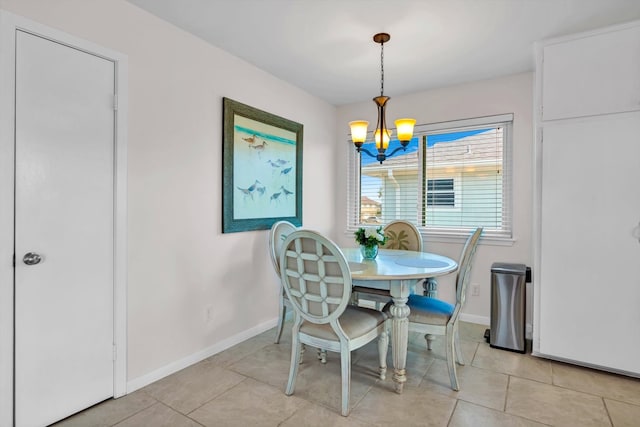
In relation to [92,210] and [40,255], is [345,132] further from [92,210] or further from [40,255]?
[40,255]

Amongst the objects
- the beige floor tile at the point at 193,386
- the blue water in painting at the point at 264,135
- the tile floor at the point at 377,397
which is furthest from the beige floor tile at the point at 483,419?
the blue water in painting at the point at 264,135

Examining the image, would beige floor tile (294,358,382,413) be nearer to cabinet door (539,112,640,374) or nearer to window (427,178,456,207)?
cabinet door (539,112,640,374)

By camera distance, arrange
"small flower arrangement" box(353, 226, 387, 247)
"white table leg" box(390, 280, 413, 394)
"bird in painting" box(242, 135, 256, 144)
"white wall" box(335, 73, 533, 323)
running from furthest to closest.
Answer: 1. "white wall" box(335, 73, 533, 323)
2. "bird in painting" box(242, 135, 256, 144)
3. "small flower arrangement" box(353, 226, 387, 247)
4. "white table leg" box(390, 280, 413, 394)

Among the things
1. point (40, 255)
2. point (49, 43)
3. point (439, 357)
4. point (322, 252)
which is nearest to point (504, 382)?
point (439, 357)

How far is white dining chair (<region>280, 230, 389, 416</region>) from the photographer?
1.88 meters

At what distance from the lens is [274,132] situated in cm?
333

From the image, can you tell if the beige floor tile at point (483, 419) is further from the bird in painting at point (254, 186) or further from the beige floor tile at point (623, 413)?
the bird in painting at point (254, 186)

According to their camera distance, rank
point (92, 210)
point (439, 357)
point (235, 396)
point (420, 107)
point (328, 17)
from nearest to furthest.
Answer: point (92, 210)
point (235, 396)
point (328, 17)
point (439, 357)
point (420, 107)

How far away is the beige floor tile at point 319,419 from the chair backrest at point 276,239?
114 cm

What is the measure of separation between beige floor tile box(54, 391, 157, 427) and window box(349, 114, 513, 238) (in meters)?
2.94

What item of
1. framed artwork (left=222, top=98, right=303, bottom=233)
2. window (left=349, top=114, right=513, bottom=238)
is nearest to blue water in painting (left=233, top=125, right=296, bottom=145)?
framed artwork (left=222, top=98, right=303, bottom=233)

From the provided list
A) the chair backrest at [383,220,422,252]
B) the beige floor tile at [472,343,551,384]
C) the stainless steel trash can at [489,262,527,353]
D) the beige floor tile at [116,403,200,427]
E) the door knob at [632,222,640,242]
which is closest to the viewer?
the beige floor tile at [116,403,200,427]

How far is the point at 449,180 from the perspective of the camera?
3682 millimetres

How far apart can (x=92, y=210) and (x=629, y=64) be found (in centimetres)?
358
